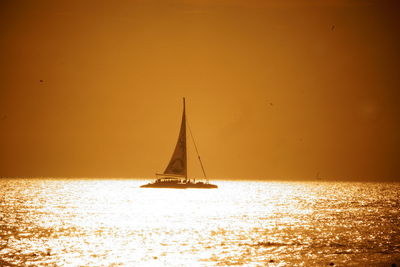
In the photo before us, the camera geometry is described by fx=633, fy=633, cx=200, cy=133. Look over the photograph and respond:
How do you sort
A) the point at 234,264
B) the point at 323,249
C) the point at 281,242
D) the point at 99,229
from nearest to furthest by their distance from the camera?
1. the point at 234,264
2. the point at 323,249
3. the point at 281,242
4. the point at 99,229

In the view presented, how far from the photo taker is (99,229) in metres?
90.1

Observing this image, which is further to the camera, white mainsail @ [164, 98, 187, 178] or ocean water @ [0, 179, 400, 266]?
white mainsail @ [164, 98, 187, 178]

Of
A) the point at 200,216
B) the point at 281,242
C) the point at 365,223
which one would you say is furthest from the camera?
the point at 200,216

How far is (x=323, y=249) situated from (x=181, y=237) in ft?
63.2

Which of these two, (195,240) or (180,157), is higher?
(180,157)

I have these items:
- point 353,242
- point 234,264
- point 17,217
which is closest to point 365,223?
point 353,242

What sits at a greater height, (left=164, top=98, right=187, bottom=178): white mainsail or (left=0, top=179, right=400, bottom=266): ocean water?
(left=164, top=98, right=187, bottom=178): white mainsail

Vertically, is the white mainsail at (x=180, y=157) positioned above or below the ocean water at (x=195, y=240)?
above

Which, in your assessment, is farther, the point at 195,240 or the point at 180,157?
the point at 180,157

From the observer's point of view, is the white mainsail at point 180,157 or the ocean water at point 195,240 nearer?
the ocean water at point 195,240

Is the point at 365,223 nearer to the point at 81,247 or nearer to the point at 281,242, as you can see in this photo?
the point at 281,242

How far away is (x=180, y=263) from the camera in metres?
61.0

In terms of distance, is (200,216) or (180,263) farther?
(200,216)

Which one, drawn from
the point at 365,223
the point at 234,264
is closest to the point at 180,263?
the point at 234,264
